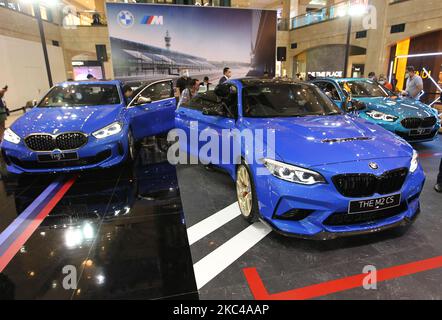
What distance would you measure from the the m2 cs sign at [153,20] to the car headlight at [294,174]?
11.2m

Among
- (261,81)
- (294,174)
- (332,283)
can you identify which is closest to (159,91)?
(261,81)

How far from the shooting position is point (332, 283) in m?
2.15

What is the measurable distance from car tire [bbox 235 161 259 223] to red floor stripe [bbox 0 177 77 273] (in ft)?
6.91

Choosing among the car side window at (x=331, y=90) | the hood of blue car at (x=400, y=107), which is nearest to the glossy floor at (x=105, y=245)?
the car side window at (x=331, y=90)

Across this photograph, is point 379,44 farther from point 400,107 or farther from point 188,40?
point 400,107

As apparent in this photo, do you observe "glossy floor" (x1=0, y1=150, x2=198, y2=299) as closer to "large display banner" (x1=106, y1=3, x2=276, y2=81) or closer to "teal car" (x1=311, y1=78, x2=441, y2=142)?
"teal car" (x1=311, y1=78, x2=441, y2=142)

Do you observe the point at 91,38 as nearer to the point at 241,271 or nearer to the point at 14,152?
the point at 14,152

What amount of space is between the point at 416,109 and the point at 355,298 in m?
4.82

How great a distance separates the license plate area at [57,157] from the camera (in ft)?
12.4

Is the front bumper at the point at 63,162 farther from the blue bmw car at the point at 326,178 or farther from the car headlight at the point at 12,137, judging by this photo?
the blue bmw car at the point at 326,178

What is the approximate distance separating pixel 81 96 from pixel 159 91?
5.74 ft

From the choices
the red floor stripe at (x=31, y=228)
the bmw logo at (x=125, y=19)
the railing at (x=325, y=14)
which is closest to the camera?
the red floor stripe at (x=31, y=228)

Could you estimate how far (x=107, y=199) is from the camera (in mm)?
3662
